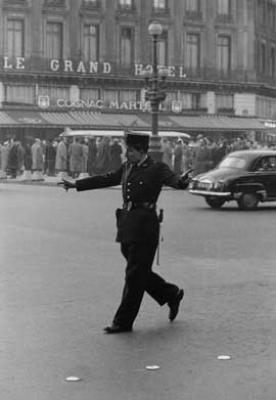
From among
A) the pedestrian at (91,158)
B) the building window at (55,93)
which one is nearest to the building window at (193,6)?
the building window at (55,93)

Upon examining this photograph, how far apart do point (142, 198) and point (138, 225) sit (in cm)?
25

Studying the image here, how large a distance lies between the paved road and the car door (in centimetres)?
570

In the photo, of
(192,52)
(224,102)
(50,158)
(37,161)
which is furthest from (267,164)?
(224,102)

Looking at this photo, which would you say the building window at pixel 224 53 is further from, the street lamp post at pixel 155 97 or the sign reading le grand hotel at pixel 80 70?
the street lamp post at pixel 155 97

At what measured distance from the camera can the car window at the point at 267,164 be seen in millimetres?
22031

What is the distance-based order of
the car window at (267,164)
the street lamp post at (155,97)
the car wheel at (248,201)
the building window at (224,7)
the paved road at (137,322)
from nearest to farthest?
the paved road at (137,322) → the car wheel at (248,201) → the car window at (267,164) → the street lamp post at (155,97) → the building window at (224,7)

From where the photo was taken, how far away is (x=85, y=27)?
54.9 m

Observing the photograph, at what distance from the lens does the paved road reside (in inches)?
236

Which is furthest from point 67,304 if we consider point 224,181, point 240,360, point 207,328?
point 224,181

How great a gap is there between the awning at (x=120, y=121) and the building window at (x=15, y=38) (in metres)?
3.69

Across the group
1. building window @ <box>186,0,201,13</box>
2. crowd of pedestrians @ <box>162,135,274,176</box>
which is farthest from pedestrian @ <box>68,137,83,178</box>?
building window @ <box>186,0,201,13</box>

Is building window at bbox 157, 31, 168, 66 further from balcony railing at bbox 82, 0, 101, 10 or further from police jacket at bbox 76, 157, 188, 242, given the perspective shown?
police jacket at bbox 76, 157, 188, 242

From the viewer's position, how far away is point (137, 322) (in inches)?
322

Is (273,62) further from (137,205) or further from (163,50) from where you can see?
(137,205)
